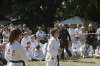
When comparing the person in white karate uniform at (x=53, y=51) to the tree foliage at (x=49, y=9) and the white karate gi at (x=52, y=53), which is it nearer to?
the white karate gi at (x=52, y=53)

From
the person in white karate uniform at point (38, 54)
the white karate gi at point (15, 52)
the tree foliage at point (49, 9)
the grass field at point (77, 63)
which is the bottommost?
the grass field at point (77, 63)

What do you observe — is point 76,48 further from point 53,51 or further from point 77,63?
point 53,51

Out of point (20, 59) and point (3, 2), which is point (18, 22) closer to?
point (3, 2)

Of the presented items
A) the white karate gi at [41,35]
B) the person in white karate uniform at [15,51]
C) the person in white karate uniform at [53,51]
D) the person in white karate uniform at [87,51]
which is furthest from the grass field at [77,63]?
the person in white karate uniform at [15,51]

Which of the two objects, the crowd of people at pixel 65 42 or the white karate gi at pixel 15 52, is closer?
the white karate gi at pixel 15 52

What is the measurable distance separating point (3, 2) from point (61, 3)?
674 cm

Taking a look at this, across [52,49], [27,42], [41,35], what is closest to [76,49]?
[41,35]

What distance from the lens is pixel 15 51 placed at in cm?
953

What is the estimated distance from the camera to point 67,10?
3862 cm

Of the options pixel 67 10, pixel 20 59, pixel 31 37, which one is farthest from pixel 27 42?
pixel 67 10

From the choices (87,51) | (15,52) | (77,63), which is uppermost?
(87,51)

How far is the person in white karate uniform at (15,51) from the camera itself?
9531 millimetres

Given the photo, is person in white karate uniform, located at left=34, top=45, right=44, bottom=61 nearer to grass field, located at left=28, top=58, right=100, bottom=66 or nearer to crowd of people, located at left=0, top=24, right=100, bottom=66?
crowd of people, located at left=0, top=24, right=100, bottom=66

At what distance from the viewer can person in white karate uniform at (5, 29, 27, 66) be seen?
9531 mm
